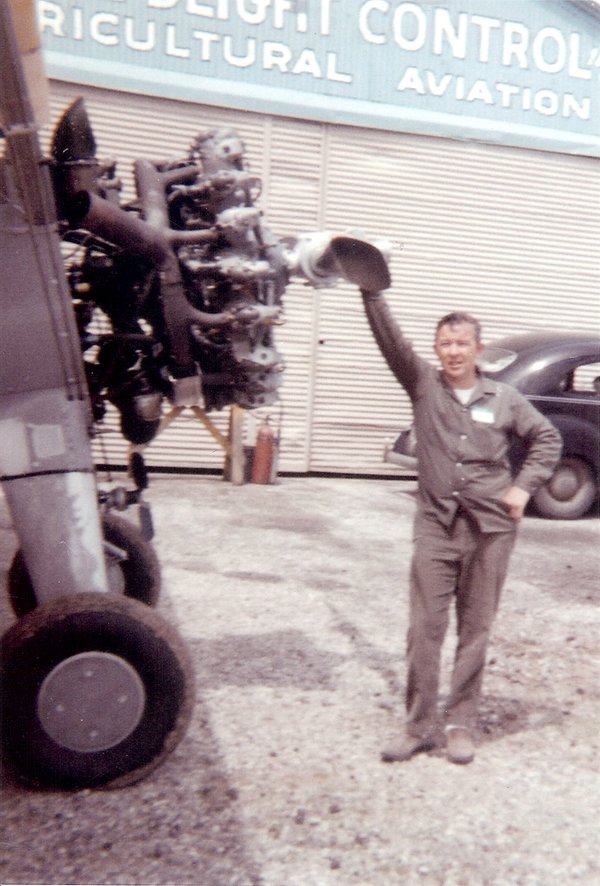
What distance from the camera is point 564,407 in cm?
→ 877

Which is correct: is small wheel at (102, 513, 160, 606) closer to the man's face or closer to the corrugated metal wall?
the man's face

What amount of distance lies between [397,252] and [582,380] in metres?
2.60

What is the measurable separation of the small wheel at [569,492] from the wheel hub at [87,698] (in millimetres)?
6526

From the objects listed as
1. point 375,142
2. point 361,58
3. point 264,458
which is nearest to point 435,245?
point 375,142

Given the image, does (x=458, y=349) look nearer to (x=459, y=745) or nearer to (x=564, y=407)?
(x=459, y=745)

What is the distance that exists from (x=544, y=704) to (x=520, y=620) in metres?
1.31

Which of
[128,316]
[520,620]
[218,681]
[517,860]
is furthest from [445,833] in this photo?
[520,620]

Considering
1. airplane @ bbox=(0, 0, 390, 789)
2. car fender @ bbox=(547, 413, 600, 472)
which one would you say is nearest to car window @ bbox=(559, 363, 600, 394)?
car fender @ bbox=(547, 413, 600, 472)

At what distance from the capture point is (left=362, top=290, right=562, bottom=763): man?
130 inches

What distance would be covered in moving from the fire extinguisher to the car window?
326cm

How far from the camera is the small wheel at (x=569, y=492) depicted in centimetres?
873

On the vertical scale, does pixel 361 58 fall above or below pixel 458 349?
above

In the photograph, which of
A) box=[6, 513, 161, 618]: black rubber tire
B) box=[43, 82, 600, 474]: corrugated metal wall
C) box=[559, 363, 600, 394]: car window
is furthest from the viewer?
box=[43, 82, 600, 474]: corrugated metal wall

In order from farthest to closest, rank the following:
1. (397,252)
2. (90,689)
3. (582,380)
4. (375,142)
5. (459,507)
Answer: (375,142) → (397,252) → (582,380) → (459,507) → (90,689)
